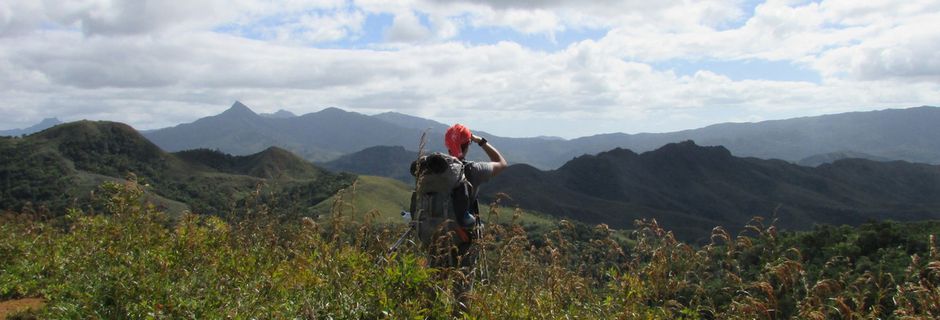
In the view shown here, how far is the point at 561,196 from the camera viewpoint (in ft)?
635

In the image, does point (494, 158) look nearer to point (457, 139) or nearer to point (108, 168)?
point (457, 139)

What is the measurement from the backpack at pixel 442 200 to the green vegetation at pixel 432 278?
0.76ft

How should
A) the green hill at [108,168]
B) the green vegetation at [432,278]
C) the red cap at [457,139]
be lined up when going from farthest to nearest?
the green hill at [108,168] < the red cap at [457,139] < the green vegetation at [432,278]

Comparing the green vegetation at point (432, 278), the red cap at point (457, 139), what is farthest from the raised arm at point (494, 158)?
the green vegetation at point (432, 278)

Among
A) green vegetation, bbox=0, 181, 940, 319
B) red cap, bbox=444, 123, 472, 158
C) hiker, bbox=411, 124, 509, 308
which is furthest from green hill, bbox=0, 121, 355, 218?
hiker, bbox=411, 124, 509, 308

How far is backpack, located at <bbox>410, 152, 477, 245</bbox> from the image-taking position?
4.56 metres

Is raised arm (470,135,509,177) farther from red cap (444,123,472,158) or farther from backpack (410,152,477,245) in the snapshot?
backpack (410,152,477,245)

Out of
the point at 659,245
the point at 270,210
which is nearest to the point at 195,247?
the point at 270,210

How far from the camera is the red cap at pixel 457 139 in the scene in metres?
5.16

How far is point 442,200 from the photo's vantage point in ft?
15.2

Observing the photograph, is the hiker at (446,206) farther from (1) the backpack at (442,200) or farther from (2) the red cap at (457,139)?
(2) the red cap at (457,139)

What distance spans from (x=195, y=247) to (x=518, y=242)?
2888 millimetres

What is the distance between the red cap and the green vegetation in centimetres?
83

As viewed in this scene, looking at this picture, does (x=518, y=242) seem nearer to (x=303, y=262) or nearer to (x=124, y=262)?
(x=303, y=262)
